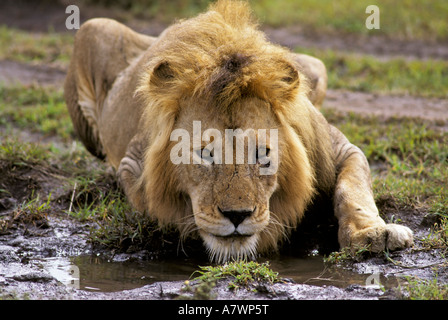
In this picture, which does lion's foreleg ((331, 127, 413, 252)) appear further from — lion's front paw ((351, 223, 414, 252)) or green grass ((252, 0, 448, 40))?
green grass ((252, 0, 448, 40))

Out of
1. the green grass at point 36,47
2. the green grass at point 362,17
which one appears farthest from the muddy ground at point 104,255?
the green grass at point 362,17

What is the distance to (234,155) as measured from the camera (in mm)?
3955

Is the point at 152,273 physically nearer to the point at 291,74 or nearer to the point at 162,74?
the point at 162,74

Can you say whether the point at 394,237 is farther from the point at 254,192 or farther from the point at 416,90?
the point at 416,90

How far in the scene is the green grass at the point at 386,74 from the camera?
28.7 feet

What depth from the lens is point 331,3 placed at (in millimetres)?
13023

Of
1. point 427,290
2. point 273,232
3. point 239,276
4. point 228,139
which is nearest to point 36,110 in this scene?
point 273,232

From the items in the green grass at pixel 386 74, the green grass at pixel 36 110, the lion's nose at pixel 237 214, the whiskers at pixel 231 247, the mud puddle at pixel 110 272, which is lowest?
the mud puddle at pixel 110 272

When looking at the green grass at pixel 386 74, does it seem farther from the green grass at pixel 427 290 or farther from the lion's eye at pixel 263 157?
the green grass at pixel 427 290

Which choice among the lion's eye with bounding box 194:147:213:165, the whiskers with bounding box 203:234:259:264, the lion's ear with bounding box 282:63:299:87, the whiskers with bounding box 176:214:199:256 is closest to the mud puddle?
the whiskers with bounding box 176:214:199:256

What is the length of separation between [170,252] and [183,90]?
1.12 m

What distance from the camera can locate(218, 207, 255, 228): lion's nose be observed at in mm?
3863

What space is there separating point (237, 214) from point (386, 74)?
19.9 feet

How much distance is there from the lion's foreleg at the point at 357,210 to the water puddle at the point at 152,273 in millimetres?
226
